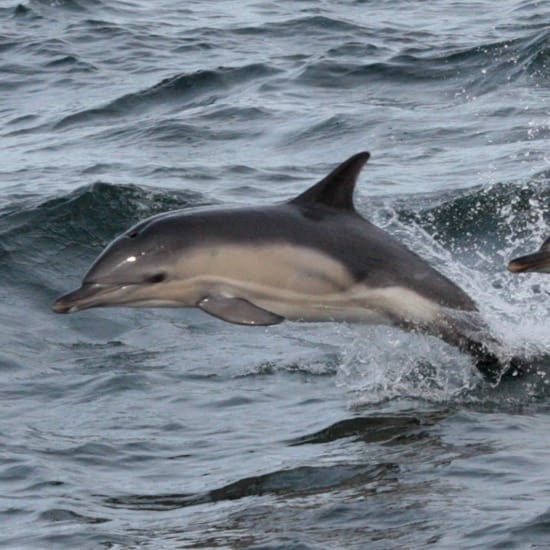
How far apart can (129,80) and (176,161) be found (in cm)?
429

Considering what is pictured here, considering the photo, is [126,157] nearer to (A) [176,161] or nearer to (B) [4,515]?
(A) [176,161]

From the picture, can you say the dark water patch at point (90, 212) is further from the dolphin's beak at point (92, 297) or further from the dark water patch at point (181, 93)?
the dolphin's beak at point (92, 297)

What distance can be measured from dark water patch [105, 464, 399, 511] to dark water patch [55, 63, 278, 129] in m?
10.5

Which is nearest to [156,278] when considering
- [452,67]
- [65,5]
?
[452,67]

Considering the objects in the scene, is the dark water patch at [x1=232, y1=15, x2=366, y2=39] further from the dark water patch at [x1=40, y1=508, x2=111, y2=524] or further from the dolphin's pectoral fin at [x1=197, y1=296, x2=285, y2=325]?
the dark water patch at [x1=40, y1=508, x2=111, y2=524]

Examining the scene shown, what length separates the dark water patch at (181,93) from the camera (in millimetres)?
17203

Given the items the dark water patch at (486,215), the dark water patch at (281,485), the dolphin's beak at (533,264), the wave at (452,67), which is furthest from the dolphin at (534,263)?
the wave at (452,67)

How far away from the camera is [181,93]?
58.2ft

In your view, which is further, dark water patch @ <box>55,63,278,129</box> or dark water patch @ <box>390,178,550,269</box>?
dark water patch @ <box>55,63,278,129</box>

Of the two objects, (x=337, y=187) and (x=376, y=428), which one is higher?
(x=337, y=187)

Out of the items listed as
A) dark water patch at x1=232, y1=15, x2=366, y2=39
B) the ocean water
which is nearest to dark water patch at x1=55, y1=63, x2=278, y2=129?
the ocean water

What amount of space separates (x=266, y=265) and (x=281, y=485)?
3.90 feet

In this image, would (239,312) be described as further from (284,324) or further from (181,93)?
(181,93)

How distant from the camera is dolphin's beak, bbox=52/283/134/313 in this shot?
24.4 feet
